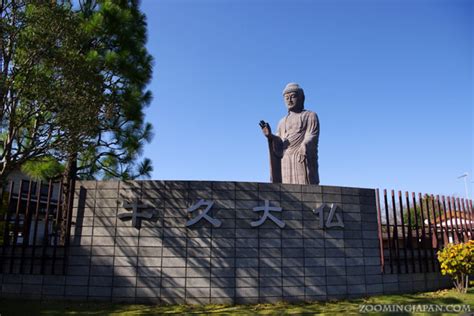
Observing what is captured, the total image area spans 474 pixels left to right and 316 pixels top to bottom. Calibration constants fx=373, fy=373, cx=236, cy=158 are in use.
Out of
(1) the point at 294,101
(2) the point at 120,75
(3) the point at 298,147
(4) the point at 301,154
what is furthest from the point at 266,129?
(2) the point at 120,75

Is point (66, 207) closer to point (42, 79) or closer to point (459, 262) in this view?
point (42, 79)

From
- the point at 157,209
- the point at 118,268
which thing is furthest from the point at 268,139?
the point at 118,268

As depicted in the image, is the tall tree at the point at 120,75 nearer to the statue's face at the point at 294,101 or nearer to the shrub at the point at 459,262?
the statue's face at the point at 294,101

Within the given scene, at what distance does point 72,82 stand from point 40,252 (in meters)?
3.71

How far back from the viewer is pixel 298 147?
38.1 feet

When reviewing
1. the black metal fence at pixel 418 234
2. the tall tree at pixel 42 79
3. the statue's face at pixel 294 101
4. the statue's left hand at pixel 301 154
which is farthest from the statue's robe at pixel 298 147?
the tall tree at pixel 42 79

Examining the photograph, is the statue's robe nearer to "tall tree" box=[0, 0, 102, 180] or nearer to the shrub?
the shrub

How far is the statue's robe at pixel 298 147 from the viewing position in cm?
1127

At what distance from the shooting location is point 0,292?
7836mm

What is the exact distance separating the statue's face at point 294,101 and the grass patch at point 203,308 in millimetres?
6500

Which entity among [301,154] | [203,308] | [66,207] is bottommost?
[203,308]

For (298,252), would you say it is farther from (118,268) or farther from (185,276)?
(118,268)

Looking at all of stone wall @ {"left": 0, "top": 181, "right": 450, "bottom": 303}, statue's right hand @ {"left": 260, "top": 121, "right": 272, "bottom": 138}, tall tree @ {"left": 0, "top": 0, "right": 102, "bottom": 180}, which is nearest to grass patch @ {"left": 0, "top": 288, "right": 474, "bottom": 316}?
stone wall @ {"left": 0, "top": 181, "right": 450, "bottom": 303}

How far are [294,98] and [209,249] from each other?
21.2ft
